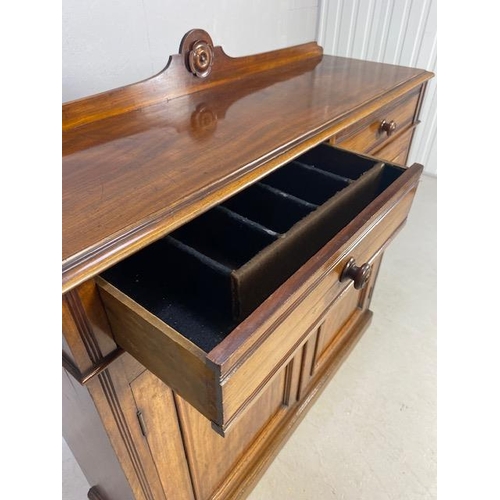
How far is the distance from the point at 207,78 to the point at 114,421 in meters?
0.62

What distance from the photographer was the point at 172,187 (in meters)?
0.45

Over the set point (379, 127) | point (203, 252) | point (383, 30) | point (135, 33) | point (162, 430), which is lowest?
point (162, 430)

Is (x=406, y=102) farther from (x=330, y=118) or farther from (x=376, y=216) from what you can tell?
(x=376, y=216)

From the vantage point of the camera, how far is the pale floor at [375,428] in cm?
87

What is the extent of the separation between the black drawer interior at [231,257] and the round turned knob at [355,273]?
57 mm

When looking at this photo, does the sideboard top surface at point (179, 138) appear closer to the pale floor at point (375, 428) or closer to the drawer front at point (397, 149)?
the drawer front at point (397, 149)

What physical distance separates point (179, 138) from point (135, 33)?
1.71 feet

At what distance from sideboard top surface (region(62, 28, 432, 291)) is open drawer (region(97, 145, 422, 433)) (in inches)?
2.3

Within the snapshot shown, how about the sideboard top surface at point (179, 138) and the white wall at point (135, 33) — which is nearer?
the sideboard top surface at point (179, 138)

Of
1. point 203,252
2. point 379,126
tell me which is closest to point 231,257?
point 203,252

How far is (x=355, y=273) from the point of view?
51 cm

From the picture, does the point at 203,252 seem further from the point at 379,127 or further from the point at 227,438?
the point at 379,127

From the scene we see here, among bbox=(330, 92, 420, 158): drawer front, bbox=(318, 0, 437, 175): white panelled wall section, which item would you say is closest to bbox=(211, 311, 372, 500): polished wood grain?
bbox=(330, 92, 420, 158): drawer front

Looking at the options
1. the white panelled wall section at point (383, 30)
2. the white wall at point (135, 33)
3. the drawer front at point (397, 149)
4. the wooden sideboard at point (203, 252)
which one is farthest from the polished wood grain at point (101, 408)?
the white panelled wall section at point (383, 30)
